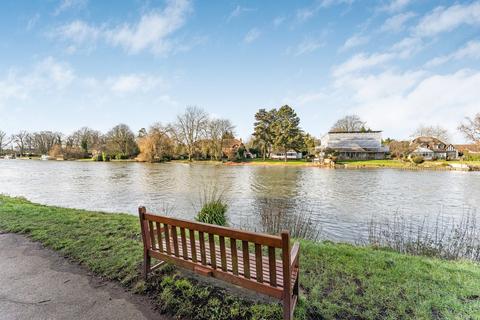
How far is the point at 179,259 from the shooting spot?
2998mm

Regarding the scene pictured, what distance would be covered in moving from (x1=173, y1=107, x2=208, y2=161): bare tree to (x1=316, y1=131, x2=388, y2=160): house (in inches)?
1064

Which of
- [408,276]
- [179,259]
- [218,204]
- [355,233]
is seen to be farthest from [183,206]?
[408,276]

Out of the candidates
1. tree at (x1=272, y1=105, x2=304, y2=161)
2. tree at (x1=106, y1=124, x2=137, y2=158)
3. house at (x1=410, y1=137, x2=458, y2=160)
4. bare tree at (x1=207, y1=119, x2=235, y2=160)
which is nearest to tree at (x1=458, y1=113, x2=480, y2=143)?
house at (x1=410, y1=137, x2=458, y2=160)

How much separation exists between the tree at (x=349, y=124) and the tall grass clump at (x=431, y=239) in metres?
59.9

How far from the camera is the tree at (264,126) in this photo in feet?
179

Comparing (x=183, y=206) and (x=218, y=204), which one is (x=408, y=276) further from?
(x=183, y=206)

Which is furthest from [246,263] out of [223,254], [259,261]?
[223,254]

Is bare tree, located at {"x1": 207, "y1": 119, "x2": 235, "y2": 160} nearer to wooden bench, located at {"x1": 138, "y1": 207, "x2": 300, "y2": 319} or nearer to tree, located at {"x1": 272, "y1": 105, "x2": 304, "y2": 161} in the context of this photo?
tree, located at {"x1": 272, "y1": 105, "x2": 304, "y2": 161}

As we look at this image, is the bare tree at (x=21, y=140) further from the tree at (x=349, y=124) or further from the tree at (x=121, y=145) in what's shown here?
the tree at (x=349, y=124)

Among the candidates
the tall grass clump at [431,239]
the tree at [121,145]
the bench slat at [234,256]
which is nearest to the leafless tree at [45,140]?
the tree at [121,145]

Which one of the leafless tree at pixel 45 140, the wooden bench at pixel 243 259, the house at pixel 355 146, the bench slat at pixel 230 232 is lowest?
the wooden bench at pixel 243 259

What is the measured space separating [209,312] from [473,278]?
407 centimetres

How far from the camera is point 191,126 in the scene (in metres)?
52.5

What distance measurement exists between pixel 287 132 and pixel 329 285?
156 feet
